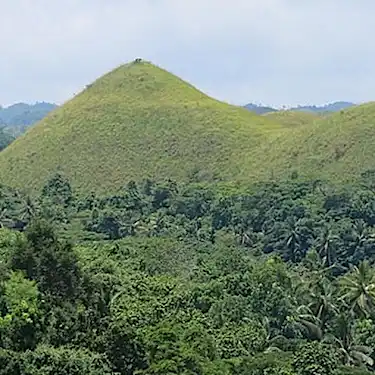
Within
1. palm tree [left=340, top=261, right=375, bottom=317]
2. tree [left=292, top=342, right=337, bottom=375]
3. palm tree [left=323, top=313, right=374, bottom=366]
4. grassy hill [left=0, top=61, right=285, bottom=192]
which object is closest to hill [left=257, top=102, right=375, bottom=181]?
grassy hill [left=0, top=61, right=285, bottom=192]

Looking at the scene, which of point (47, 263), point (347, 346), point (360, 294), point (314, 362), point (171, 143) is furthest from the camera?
point (171, 143)

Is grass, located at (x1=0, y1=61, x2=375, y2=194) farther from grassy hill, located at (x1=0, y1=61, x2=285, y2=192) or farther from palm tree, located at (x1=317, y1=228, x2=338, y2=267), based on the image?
palm tree, located at (x1=317, y1=228, x2=338, y2=267)

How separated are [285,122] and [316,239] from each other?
64845mm

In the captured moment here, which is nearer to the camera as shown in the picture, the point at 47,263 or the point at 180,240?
the point at 47,263

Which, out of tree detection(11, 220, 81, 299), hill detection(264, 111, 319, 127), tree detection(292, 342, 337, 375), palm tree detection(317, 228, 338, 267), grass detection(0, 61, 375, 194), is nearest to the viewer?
tree detection(292, 342, 337, 375)

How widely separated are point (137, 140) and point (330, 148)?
28.1 metres

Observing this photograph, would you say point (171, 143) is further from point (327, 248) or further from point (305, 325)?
point (305, 325)

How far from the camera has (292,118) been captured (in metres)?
146

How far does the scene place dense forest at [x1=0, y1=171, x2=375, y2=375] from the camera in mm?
34969

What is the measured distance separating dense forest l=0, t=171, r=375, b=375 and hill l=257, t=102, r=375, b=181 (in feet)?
18.7

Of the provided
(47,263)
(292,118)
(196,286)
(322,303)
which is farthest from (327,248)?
(292,118)

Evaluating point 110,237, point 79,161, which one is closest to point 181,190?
point 110,237

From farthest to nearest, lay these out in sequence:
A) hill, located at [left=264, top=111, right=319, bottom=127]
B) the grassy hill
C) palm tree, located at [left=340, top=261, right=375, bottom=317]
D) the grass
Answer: hill, located at [left=264, top=111, right=319, bottom=127] < the grassy hill < the grass < palm tree, located at [left=340, top=261, right=375, bottom=317]

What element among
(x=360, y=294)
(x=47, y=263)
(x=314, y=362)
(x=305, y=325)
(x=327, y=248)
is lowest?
(x=305, y=325)
